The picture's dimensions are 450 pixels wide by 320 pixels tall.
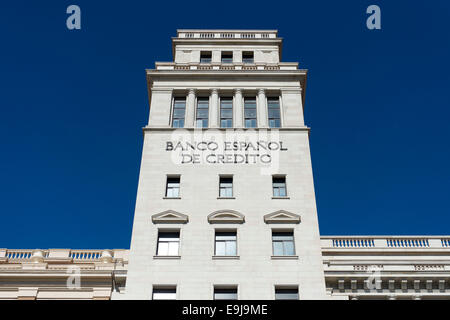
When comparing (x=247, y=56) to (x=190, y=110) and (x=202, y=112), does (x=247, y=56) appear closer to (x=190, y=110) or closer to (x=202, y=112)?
(x=202, y=112)

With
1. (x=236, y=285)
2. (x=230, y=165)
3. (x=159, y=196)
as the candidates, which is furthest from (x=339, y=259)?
(x=159, y=196)

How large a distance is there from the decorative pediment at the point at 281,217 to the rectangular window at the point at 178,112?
40.1 ft

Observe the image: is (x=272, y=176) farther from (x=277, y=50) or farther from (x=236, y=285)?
(x=277, y=50)

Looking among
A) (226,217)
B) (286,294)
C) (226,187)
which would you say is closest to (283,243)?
(286,294)

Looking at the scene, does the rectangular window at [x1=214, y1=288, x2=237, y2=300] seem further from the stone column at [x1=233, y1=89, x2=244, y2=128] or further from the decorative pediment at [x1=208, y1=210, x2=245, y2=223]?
the stone column at [x1=233, y1=89, x2=244, y2=128]

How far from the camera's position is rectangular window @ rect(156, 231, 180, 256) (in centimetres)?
3328

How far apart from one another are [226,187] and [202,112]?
9253mm

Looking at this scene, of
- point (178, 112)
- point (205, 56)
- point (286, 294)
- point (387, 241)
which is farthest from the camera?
point (205, 56)

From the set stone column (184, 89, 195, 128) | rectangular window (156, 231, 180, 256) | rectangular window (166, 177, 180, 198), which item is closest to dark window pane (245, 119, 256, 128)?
stone column (184, 89, 195, 128)

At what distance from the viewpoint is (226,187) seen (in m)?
37.4

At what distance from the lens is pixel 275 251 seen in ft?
109
